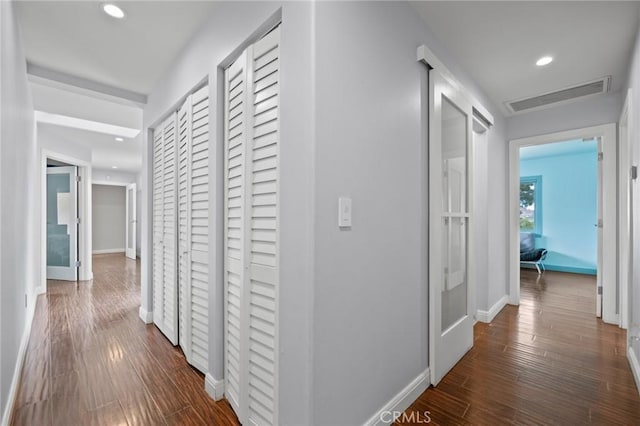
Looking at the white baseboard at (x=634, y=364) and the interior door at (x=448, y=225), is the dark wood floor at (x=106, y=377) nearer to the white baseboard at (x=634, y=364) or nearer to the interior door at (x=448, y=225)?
the interior door at (x=448, y=225)

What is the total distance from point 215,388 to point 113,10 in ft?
8.40

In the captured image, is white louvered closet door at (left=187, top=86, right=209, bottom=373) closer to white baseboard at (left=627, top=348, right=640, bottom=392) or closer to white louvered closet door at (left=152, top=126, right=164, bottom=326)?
white louvered closet door at (left=152, top=126, right=164, bottom=326)

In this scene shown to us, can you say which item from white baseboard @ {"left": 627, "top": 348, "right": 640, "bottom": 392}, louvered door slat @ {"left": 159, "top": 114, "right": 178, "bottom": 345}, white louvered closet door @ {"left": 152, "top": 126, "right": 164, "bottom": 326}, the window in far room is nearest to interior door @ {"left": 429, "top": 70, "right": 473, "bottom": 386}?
white baseboard @ {"left": 627, "top": 348, "right": 640, "bottom": 392}

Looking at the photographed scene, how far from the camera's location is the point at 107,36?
221cm

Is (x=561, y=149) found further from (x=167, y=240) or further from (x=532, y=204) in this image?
(x=167, y=240)

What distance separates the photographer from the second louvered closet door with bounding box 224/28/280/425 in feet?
4.58

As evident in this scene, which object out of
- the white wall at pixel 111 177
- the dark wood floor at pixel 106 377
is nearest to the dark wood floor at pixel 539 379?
the dark wood floor at pixel 106 377

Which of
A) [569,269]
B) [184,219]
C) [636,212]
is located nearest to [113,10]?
[184,219]

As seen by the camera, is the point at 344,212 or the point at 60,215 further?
the point at 60,215

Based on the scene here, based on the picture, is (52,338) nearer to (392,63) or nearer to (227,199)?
(227,199)

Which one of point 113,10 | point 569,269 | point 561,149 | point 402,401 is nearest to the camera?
point 402,401

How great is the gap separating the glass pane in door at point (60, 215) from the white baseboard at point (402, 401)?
5.95 meters

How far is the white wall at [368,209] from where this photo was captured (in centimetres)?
125

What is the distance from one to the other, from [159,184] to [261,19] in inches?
80.6
